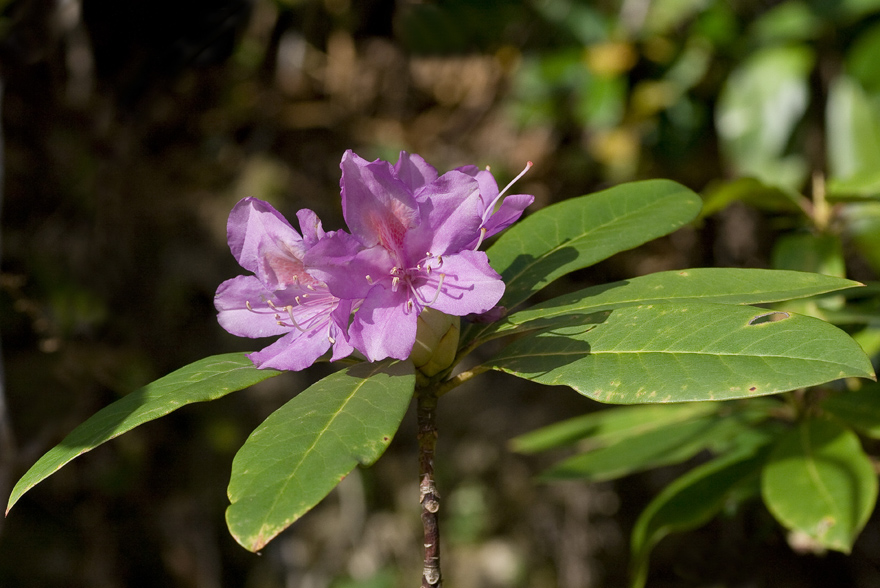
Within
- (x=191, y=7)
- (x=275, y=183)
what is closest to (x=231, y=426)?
(x=275, y=183)

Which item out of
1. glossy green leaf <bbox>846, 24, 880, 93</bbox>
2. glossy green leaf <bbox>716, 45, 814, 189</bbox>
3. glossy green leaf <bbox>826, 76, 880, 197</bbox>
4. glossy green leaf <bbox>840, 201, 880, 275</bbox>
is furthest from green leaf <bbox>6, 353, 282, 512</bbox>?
glossy green leaf <bbox>846, 24, 880, 93</bbox>

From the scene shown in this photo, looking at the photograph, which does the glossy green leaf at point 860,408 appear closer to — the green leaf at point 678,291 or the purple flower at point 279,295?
the green leaf at point 678,291

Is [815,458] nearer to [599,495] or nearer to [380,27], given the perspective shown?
[599,495]

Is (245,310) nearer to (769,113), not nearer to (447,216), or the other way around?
(447,216)

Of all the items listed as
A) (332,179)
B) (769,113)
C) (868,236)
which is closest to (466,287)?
(868,236)

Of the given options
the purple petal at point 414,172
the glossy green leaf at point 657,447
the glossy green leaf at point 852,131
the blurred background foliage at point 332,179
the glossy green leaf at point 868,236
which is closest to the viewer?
the purple petal at point 414,172

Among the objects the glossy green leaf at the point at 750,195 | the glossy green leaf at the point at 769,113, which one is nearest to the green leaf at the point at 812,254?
the glossy green leaf at the point at 750,195
